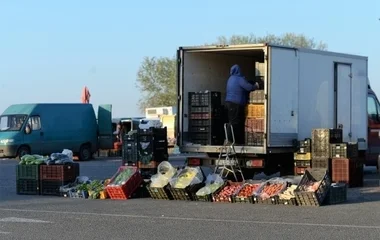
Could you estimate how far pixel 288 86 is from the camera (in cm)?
1705

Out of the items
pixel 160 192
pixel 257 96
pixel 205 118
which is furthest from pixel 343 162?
pixel 160 192

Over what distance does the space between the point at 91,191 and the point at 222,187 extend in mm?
2927

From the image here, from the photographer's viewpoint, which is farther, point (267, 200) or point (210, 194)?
point (210, 194)

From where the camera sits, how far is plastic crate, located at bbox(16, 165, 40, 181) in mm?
17375

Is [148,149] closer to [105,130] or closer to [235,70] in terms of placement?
[235,70]

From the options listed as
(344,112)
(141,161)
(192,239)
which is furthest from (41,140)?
(192,239)

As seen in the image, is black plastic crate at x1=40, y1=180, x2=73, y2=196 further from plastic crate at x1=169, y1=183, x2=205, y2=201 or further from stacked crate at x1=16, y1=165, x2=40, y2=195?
plastic crate at x1=169, y1=183, x2=205, y2=201

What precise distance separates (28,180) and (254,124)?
5.37 metres

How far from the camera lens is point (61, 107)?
3312cm

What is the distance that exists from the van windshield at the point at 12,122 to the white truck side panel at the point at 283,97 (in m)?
17.6

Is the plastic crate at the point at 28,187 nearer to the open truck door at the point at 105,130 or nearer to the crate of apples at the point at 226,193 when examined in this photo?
the crate of apples at the point at 226,193

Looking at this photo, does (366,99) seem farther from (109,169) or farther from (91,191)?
(109,169)

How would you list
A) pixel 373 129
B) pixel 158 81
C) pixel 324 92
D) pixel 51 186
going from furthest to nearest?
pixel 158 81, pixel 373 129, pixel 324 92, pixel 51 186

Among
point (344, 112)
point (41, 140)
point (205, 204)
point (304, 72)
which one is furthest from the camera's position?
point (41, 140)
